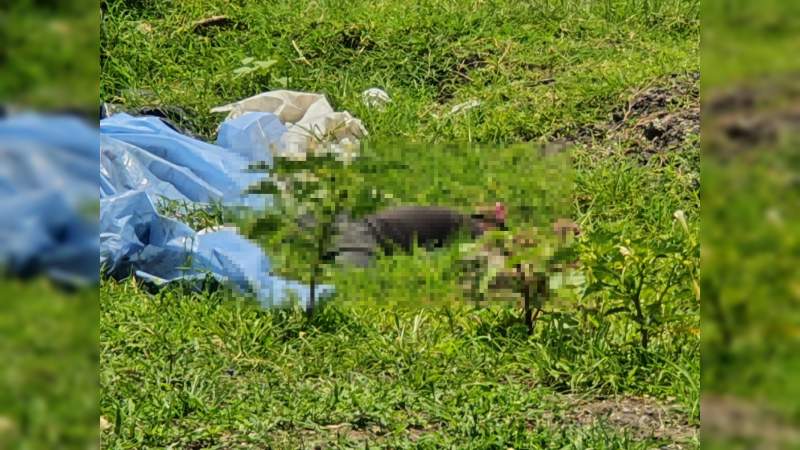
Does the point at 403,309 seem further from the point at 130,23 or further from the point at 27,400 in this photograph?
the point at 130,23

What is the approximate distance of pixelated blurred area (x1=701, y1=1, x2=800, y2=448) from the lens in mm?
455

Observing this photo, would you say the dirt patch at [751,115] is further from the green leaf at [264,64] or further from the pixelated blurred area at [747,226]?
the green leaf at [264,64]

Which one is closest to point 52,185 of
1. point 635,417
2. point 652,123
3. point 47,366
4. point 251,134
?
point 47,366

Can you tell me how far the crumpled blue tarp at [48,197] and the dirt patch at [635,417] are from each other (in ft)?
6.92

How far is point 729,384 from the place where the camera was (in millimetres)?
466

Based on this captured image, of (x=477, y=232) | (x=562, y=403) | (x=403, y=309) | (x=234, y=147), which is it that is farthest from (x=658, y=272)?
(x=234, y=147)

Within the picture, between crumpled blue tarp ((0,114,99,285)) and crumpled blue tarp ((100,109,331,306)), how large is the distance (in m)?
2.92

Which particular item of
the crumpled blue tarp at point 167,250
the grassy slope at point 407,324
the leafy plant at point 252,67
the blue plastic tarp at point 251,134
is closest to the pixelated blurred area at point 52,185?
the grassy slope at point 407,324

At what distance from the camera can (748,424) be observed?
44 centimetres

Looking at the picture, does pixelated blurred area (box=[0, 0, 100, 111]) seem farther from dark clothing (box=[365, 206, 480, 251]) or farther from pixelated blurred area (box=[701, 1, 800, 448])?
dark clothing (box=[365, 206, 480, 251])

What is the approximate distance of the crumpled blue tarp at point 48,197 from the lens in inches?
17.7

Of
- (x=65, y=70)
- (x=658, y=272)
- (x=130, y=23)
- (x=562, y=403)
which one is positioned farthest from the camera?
(x=130, y=23)

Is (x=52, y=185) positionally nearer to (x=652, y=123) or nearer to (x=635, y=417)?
(x=635, y=417)

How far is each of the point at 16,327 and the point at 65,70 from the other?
123mm
